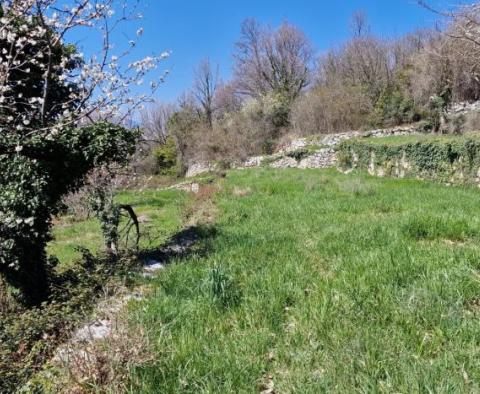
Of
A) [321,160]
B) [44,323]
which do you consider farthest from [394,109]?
[44,323]

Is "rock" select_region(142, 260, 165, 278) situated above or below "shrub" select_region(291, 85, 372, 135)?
below

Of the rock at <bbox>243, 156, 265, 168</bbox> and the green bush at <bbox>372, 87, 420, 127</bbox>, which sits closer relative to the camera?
the green bush at <bbox>372, 87, 420, 127</bbox>

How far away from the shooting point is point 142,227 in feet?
43.4

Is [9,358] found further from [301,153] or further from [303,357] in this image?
[301,153]

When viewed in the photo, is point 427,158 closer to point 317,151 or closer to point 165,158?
point 317,151

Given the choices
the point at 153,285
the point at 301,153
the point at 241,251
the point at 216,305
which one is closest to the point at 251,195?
the point at 241,251

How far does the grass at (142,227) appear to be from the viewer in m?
11.1

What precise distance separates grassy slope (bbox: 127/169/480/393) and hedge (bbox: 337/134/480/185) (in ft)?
18.9

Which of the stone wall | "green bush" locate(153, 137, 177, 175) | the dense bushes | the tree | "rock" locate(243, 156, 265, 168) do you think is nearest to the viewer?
the dense bushes

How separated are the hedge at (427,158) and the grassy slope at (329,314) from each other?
5.76 m

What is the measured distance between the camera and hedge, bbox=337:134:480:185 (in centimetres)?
1125

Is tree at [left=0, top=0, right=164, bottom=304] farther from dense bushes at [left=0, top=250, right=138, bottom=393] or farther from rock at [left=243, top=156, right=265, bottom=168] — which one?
rock at [left=243, top=156, right=265, bottom=168]

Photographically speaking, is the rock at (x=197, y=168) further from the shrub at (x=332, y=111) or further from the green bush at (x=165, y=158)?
the shrub at (x=332, y=111)

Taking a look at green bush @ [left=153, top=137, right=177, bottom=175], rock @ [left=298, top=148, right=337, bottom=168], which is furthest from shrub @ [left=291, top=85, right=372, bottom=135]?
green bush @ [left=153, top=137, right=177, bottom=175]
